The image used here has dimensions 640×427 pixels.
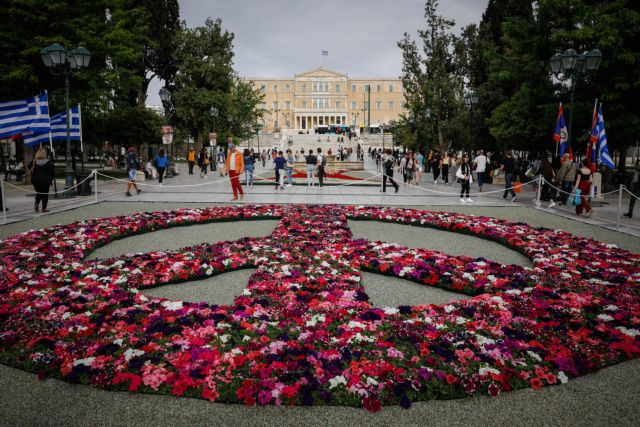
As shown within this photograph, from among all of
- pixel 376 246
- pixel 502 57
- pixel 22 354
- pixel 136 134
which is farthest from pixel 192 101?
pixel 22 354

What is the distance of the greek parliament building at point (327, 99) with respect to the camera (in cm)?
12169

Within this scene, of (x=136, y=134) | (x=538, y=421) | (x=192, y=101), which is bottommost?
(x=538, y=421)

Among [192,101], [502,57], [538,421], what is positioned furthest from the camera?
[192,101]

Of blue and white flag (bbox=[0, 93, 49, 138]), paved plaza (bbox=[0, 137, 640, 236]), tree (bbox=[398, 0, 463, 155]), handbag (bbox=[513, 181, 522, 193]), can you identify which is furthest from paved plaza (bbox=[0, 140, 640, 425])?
tree (bbox=[398, 0, 463, 155])

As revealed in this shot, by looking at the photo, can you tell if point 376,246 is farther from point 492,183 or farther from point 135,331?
point 492,183

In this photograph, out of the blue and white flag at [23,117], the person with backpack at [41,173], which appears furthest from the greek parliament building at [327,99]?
the person with backpack at [41,173]

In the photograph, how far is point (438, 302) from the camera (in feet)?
17.1

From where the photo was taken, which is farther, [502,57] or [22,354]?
[502,57]

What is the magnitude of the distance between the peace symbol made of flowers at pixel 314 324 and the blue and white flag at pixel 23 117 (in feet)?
24.6

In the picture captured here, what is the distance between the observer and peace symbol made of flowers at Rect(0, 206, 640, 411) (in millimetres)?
3352

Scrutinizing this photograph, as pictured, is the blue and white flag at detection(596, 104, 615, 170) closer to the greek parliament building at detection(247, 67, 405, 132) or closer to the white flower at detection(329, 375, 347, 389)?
the white flower at detection(329, 375, 347, 389)

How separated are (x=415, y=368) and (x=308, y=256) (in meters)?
3.52

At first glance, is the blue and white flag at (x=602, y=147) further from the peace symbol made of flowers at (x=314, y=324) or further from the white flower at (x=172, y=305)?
the white flower at (x=172, y=305)

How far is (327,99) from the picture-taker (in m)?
122
